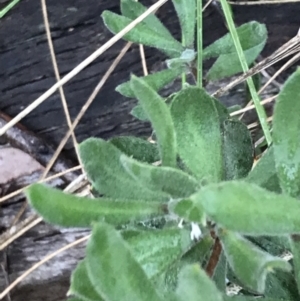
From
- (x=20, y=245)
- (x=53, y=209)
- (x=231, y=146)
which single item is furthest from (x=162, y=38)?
(x=20, y=245)

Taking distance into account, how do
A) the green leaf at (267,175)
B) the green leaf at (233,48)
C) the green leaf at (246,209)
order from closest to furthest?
the green leaf at (246,209), the green leaf at (267,175), the green leaf at (233,48)

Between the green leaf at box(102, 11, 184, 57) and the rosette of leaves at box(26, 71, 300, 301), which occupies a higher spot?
the green leaf at box(102, 11, 184, 57)

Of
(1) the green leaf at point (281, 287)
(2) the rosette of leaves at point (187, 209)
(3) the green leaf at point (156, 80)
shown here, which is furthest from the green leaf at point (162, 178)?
(3) the green leaf at point (156, 80)

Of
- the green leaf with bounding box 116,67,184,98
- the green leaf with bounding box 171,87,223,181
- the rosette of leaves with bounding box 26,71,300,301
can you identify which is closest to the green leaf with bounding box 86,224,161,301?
the rosette of leaves with bounding box 26,71,300,301

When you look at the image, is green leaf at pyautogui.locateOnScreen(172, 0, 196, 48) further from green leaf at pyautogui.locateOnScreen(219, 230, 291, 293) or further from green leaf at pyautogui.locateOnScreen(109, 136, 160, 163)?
green leaf at pyautogui.locateOnScreen(219, 230, 291, 293)

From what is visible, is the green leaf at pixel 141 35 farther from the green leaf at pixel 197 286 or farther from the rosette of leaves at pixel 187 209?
the green leaf at pixel 197 286

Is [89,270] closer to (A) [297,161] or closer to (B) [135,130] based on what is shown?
(A) [297,161]
